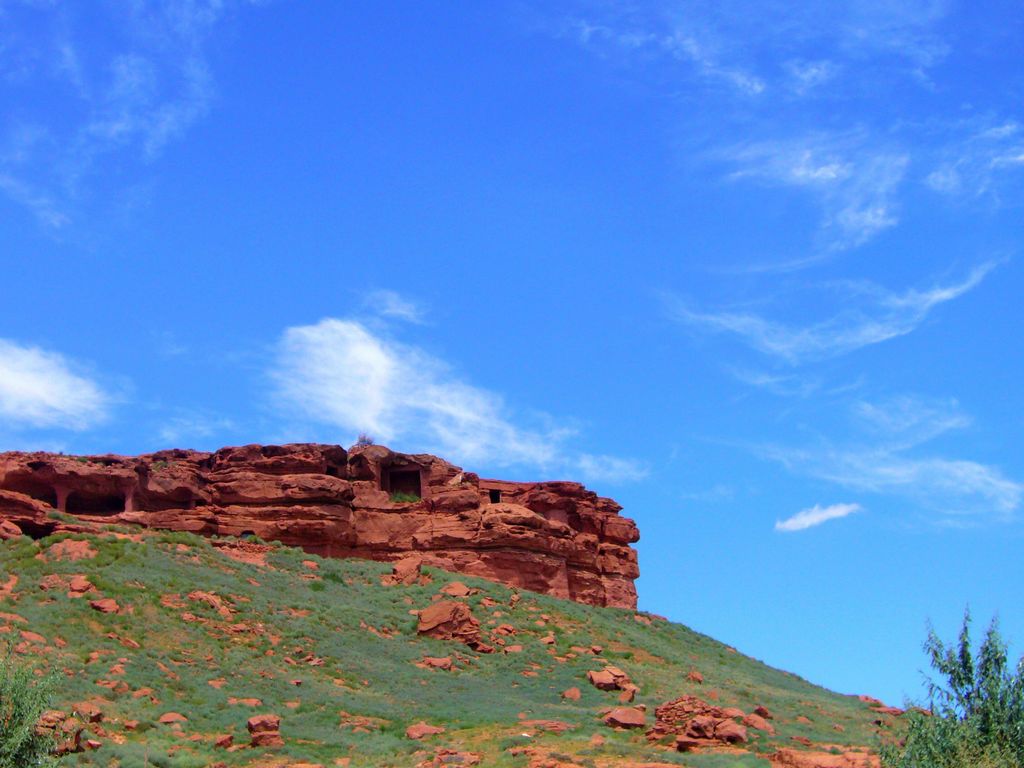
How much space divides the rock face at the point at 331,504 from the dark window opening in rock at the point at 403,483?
0.17ft

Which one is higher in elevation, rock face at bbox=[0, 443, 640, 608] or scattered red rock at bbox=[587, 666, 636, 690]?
rock face at bbox=[0, 443, 640, 608]

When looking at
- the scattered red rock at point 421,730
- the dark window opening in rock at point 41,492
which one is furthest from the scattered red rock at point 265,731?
the dark window opening in rock at point 41,492

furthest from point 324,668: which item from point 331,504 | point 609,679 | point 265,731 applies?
point 331,504

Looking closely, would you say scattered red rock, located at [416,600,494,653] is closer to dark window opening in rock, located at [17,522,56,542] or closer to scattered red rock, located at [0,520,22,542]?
dark window opening in rock, located at [17,522,56,542]

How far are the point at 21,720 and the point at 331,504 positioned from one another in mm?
31493

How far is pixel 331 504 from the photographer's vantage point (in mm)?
56938

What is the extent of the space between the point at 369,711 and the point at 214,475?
76.7ft

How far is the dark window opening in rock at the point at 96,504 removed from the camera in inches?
2170

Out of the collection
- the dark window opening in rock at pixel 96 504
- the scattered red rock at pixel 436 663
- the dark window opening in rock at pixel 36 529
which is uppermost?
the dark window opening in rock at pixel 96 504

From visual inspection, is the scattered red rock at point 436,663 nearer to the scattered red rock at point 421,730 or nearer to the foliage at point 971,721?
the scattered red rock at point 421,730

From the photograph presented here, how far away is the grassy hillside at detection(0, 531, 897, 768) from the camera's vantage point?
107 feet

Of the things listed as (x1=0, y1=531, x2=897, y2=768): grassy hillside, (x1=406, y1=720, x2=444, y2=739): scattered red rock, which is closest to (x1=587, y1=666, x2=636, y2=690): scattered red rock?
(x1=0, y1=531, x2=897, y2=768): grassy hillside

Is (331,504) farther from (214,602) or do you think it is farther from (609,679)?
(609,679)

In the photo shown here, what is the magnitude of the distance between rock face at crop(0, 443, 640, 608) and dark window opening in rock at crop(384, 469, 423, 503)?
53 millimetres
